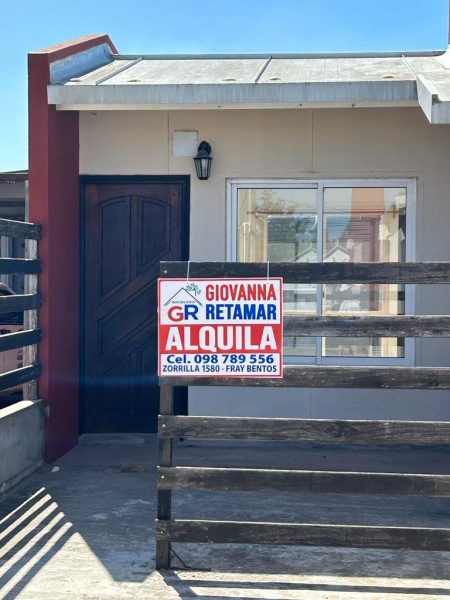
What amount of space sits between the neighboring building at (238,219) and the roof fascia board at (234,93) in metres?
0.58

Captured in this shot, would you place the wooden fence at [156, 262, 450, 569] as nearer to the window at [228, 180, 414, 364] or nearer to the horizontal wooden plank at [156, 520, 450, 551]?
the horizontal wooden plank at [156, 520, 450, 551]

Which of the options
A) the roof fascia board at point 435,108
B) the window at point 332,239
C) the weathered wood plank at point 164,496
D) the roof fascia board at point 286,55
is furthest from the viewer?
the roof fascia board at point 286,55

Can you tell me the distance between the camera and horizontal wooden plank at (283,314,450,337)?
428cm

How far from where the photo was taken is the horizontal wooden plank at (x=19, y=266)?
588 cm

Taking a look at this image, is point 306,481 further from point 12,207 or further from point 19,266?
point 12,207

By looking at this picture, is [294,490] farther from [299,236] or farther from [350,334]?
[299,236]

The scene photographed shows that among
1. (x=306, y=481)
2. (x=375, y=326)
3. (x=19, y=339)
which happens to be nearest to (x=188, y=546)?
(x=306, y=481)

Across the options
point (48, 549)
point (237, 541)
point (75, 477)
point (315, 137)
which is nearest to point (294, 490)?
point (237, 541)

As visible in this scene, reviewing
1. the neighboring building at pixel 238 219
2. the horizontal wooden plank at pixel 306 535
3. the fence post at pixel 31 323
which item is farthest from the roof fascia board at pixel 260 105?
the horizontal wooden plank at pixel 306 535

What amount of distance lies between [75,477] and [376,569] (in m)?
2.93

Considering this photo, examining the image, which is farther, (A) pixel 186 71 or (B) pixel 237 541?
(A) pixel 186 71

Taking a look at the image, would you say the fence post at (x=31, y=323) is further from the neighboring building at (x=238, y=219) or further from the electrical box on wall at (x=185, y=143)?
the electrical box on wall at (x=185, y=143)

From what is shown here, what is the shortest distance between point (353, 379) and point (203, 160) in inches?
147

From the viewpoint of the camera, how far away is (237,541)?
425cm
